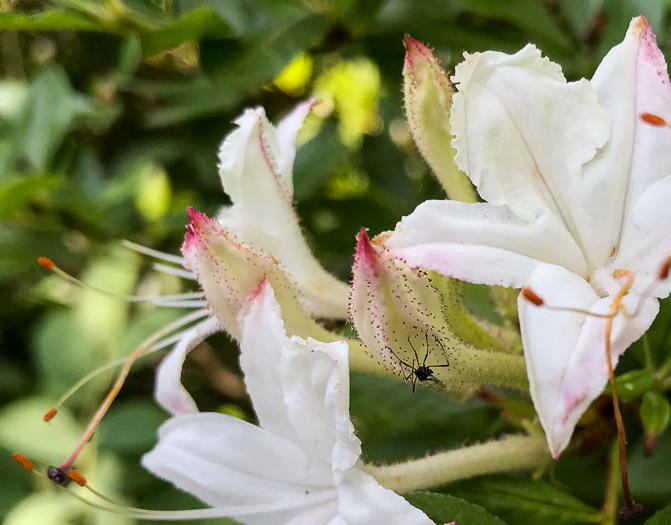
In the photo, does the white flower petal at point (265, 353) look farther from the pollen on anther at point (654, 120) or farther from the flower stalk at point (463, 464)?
the pollen on anther at point (654, 120)

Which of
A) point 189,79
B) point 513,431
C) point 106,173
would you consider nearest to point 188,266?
point 513,431

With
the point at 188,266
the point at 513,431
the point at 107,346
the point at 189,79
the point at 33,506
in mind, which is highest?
the point at 189,79

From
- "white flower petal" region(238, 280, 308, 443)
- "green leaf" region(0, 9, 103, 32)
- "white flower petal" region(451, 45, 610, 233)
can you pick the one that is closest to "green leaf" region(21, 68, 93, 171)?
"green leaf" region(0, 9, 103, 32)

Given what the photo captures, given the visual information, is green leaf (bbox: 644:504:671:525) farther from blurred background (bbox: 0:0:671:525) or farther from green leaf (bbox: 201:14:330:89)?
green leaf (bbox: 201:14:330:89)

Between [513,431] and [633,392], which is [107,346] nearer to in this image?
[513,431]

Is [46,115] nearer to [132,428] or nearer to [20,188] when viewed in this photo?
[20,188]

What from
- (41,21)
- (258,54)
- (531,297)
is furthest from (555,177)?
(41,21)

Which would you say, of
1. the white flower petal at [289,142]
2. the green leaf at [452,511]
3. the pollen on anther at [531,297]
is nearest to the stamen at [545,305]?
the pollen on anther at [531,297]
